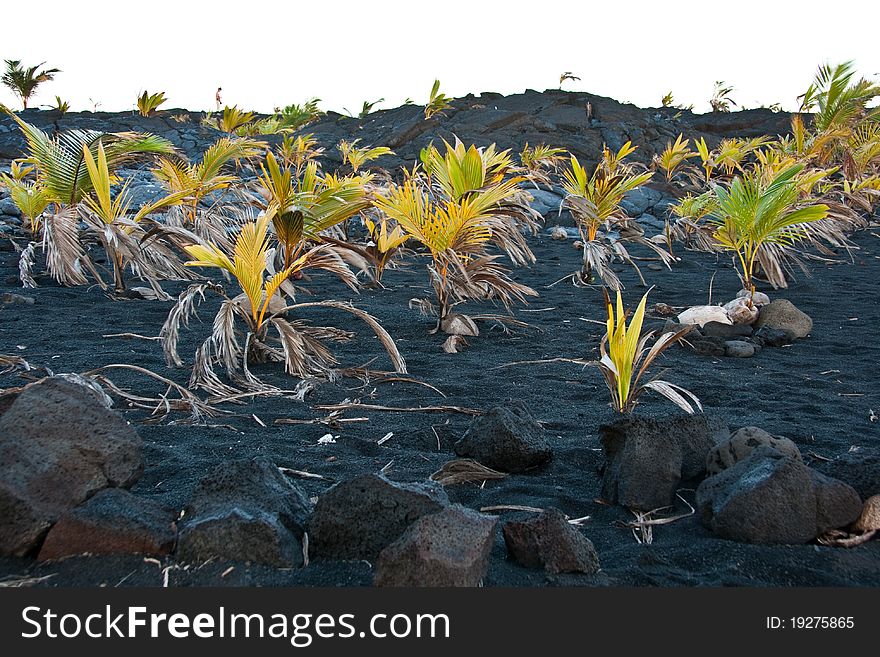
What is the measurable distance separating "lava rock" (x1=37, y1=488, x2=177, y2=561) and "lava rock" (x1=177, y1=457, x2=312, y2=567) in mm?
60

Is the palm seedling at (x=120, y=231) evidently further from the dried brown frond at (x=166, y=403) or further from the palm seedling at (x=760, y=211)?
the palm seedling at (x=760, y=211)

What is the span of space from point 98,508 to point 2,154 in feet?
50.5

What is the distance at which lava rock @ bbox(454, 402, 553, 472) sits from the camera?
7.96 feet

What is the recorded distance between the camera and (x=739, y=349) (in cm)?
425

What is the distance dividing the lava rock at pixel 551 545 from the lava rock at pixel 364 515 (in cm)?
22

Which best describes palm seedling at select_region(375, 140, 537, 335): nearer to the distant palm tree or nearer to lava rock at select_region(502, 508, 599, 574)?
lava rock at select_region(502, 508, 599, 574)

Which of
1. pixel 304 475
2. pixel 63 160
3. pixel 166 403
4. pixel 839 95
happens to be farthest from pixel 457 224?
pixel 839 95

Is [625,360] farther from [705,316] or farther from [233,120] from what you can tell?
[233,120]

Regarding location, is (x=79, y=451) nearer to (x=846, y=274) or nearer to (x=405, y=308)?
(x=405, y=308)

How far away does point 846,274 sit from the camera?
23.7 ft

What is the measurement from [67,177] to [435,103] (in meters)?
14.4

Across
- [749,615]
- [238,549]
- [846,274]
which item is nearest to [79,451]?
[238,549]

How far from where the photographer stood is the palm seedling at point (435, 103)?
18.4 metres

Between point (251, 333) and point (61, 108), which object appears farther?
point (61, 108)
